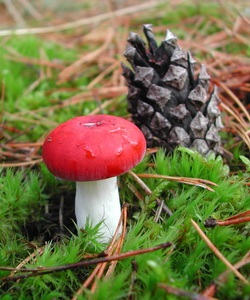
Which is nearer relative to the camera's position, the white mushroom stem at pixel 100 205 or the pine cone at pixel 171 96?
the white mushroom stem at pixel 100 205

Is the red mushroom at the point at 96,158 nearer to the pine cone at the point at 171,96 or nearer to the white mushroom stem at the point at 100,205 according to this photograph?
the white mushroom stem at the point at 100,205

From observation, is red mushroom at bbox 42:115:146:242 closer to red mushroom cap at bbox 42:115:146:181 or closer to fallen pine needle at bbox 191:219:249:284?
red mushroom cap at bbox 42:115:146:181

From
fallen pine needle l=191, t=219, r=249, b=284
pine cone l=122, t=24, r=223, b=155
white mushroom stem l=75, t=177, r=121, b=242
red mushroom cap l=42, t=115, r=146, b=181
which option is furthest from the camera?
pine cone l=122, t=24, r=223, b=155

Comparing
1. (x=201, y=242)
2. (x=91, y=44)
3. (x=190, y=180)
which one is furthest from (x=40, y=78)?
(x=201, y=242)

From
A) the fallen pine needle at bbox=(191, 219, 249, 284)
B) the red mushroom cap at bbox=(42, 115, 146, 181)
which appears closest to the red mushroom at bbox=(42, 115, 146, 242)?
the red mushroom cap at bbox=(42, 115, 146, 181)

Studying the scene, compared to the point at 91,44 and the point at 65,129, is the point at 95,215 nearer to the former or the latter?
the point at 65,129

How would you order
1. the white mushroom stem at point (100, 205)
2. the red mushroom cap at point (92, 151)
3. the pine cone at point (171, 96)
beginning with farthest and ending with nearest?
the pine cone at point (171, 96), the white mushroom stem at point (100, 205), the red mushroom cap at point (92, 151)

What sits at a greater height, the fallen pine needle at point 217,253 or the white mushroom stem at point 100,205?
the fallen pine needle at point 217,253

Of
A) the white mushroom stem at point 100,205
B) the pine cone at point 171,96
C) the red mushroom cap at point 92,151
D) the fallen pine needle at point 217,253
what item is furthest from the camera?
the pine cone at point 171,96

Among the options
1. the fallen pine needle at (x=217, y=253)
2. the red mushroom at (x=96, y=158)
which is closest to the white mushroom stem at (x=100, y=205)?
the red mushroom at (x=96, y=158)
